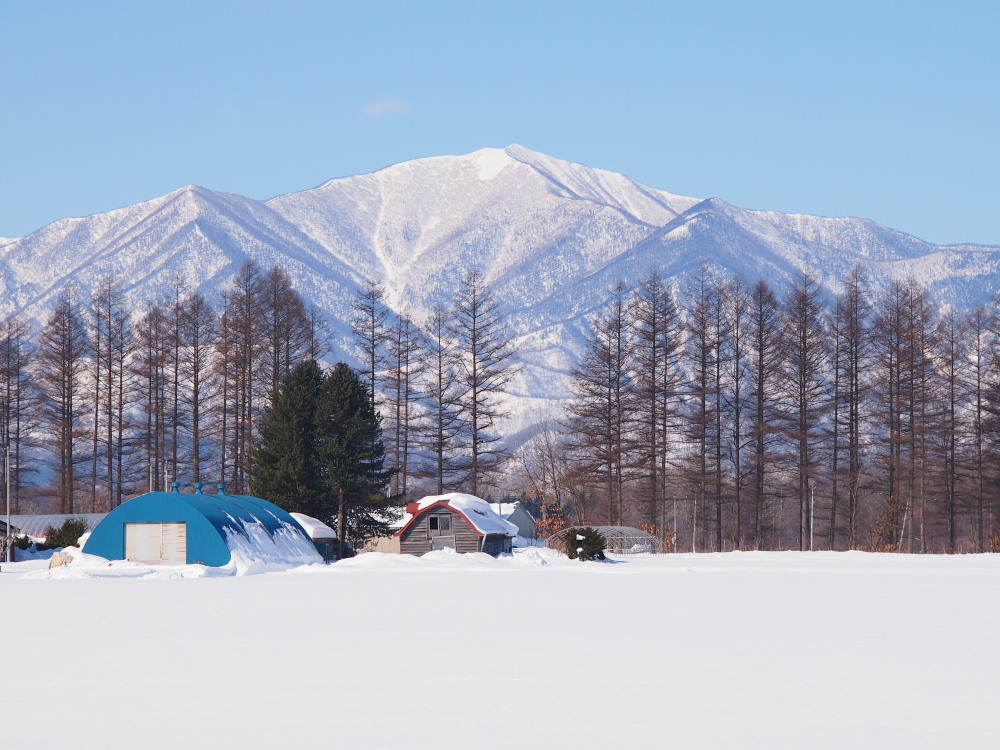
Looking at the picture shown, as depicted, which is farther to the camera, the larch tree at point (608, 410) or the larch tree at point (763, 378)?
the larch tree at point (608, 410)

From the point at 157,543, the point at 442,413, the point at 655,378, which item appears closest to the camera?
the point at 157,543

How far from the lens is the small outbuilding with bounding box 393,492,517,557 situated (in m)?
61.3

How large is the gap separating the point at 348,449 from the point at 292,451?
2.54 meters

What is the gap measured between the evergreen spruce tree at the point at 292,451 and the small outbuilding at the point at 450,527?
7.81 m

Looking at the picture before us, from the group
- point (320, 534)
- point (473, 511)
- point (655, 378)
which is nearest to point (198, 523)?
point (320, 534)

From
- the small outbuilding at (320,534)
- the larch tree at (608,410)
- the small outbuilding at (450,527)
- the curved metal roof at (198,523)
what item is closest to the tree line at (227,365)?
the small outbuilding at (450,527)

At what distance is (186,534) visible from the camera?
44.9 metres

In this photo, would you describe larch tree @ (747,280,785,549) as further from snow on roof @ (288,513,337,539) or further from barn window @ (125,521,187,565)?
barn window @ (125,521,187,565)

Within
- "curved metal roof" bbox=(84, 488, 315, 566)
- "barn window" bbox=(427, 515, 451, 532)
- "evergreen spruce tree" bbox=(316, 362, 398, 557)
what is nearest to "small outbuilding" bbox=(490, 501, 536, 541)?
"barn window" bbox=(427, 515, 451, 532)

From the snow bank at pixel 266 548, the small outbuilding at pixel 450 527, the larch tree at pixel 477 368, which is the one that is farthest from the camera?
the larch tree at pixel 477 368

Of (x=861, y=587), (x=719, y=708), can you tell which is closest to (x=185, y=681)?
(x=719, y=708)

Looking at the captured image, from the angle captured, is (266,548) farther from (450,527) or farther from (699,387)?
(699,387)

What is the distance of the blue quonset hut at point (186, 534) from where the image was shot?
145 ft

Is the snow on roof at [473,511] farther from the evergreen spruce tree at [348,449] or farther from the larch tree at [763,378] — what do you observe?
the larch tree at [763,378]
